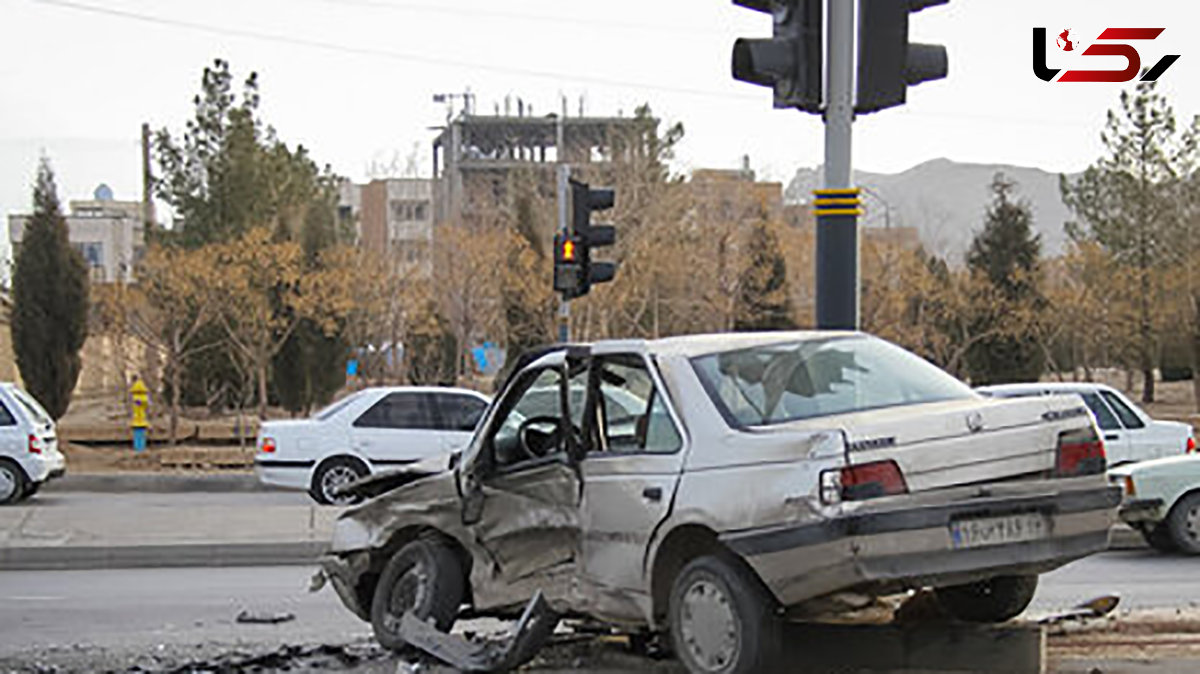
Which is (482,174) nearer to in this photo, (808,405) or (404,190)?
(404,190)

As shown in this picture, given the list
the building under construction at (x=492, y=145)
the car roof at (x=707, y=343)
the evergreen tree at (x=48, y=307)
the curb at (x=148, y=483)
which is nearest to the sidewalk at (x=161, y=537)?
the curb at (x=148, y=483)

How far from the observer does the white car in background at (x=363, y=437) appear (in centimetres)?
2078

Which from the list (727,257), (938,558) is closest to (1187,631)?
(938,558)

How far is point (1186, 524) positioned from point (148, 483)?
1627 cm

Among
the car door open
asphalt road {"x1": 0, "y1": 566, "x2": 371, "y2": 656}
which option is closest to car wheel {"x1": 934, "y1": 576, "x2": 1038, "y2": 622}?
the car door open

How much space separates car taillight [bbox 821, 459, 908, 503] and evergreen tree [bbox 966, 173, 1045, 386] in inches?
1408

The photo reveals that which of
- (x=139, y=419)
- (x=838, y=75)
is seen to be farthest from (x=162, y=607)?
(x=139, y=419)

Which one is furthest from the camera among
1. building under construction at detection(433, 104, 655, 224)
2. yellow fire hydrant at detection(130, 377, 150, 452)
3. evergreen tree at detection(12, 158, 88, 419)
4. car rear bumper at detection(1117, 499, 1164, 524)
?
building under construction at detection(433, 104, 655, 224)

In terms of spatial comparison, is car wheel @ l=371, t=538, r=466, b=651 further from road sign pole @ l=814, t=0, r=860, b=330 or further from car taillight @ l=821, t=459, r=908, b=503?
car taillight @ l=821, t=459, r=908, b=503

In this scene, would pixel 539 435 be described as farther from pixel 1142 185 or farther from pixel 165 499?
pixel 1142 185

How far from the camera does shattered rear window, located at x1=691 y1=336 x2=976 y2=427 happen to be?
7.34 metres

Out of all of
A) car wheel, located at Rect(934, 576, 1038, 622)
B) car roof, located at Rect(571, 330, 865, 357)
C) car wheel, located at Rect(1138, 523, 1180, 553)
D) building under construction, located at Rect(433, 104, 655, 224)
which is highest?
building under construction, located at Rect(433, 104, 655, 224)

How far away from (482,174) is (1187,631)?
7664 cm

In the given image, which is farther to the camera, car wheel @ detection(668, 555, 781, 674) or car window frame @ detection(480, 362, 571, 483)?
car window frame @ detection(480, 362, 571, 483)
